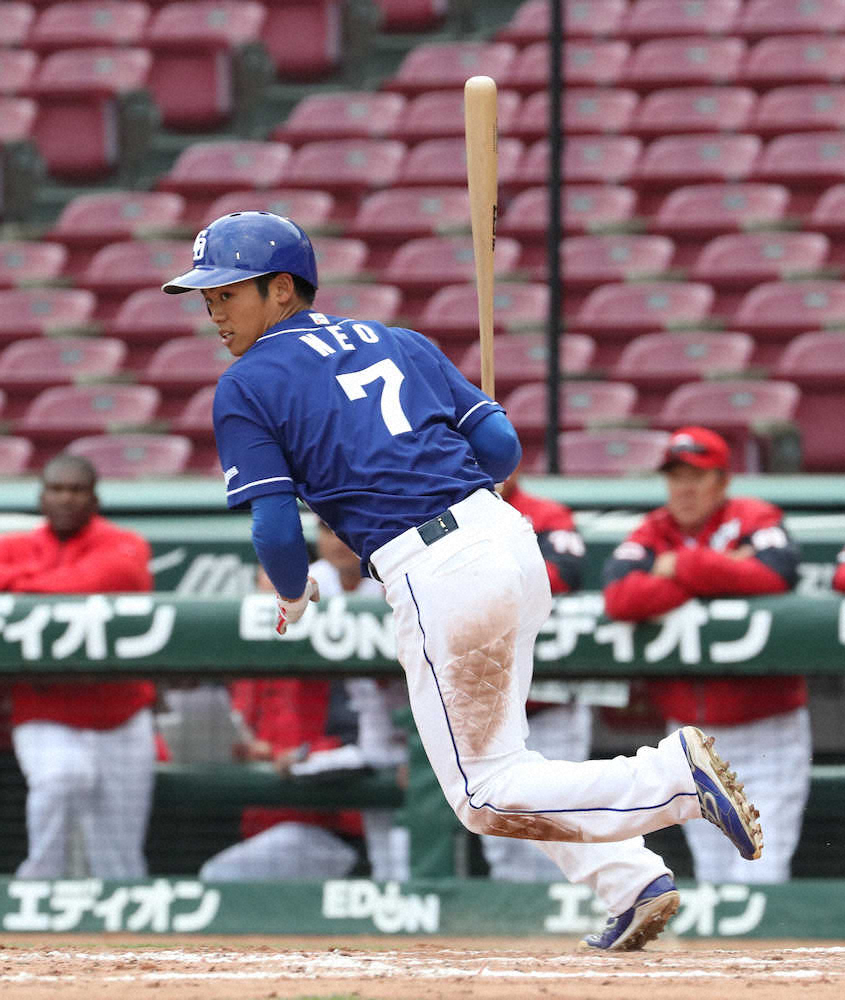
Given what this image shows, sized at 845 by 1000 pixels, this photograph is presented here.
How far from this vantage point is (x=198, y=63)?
37.4 feet

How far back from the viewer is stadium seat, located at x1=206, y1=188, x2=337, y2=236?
10234 mm

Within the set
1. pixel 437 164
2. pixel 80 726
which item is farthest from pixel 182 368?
pixel 80 726

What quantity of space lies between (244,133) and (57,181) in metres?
1.22

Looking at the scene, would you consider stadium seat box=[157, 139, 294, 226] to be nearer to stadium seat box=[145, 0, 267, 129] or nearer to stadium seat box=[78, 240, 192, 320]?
stadium seat box=[78, 240, 192, 320]

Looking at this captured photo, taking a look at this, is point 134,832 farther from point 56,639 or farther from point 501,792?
point 501,792

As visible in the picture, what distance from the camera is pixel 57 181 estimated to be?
11.4 metres

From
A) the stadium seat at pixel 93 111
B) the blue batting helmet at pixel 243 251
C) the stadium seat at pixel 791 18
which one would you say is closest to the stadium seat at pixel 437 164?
the stadium seat at pixel 791 18

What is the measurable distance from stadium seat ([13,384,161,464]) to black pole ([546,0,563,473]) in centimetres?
341

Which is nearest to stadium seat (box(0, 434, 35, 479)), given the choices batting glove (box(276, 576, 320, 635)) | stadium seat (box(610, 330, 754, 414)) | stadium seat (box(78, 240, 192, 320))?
stadium seat (box(78, 240, 192, 320))

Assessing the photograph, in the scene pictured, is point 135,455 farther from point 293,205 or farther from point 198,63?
point 198,63

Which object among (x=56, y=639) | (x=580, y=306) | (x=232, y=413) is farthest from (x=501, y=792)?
(x=580, y=306)

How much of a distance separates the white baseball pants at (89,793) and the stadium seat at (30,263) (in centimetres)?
523

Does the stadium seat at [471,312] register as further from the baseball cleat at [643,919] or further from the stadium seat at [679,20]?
the baseball cleat at [643,919]

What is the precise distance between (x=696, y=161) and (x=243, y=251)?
6.98m
